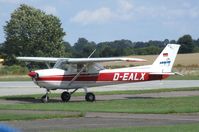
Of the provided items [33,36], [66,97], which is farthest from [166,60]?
[33,36]

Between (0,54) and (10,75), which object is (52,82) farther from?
(0,54)

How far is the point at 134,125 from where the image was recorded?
1481 cm

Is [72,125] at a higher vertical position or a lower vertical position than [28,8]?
lower

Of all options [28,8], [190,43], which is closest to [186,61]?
[28,8]

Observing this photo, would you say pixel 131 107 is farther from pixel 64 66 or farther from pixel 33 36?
pixel 33 36

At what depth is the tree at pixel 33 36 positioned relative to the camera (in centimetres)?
8206

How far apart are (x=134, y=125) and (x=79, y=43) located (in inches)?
6506

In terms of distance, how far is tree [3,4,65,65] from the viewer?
82062mm

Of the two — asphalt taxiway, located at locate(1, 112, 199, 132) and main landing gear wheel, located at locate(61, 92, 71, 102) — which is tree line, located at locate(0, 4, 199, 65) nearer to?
main landing gear wheel, located at locate(61, 92, 71, 102)

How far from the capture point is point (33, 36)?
84.0m

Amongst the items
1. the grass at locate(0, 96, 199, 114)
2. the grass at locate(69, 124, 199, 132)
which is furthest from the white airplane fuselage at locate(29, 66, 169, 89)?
the grass at locate(69, 124, 199, 132)

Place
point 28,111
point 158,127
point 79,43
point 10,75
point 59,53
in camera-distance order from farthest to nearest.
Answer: point 79,43 → point 59,53 → point 10,75 → point 28,111 → point 158,127

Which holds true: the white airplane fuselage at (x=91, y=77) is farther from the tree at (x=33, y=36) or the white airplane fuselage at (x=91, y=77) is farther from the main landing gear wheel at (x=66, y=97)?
the tree at (x=33, y=36)

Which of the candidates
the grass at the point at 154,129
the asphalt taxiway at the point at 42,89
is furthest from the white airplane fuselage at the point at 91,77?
the grass at the point at 154,129
